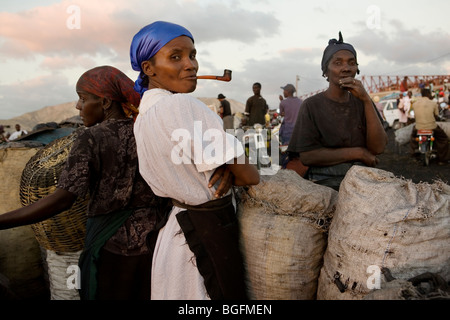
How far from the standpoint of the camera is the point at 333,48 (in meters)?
2.05

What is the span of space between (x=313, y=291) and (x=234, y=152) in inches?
28.5

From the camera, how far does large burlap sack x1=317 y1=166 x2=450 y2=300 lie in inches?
49.8

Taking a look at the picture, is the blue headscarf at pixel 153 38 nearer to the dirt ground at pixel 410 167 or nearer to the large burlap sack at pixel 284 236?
the large burlap sack at pixel 284 236

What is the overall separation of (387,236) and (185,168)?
777 millimetres

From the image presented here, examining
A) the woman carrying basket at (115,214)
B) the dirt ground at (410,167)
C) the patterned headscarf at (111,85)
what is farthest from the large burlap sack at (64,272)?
the dirt ground at (410,167)

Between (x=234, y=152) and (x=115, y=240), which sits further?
(x=115, y=240)

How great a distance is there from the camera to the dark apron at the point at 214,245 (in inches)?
51.7

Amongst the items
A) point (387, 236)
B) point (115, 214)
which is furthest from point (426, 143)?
point (115, 214)

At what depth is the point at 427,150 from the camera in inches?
347

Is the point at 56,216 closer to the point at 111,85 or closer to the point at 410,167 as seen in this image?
the point at 111,85
